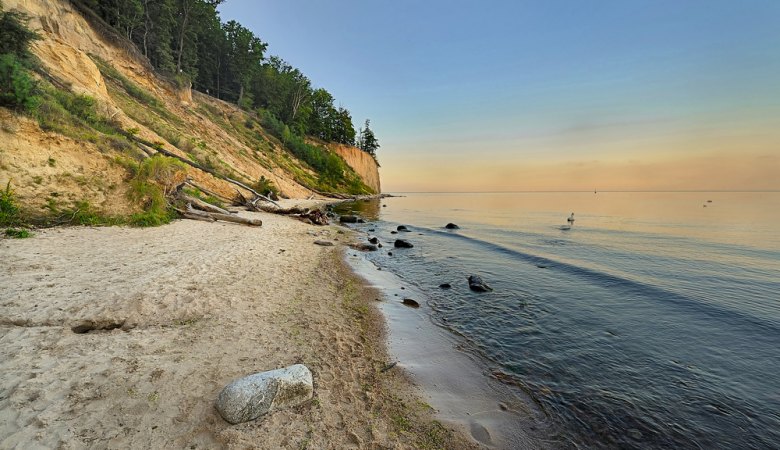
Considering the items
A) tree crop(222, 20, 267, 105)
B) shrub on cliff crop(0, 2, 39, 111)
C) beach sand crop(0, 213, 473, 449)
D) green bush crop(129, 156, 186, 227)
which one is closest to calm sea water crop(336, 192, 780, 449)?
beach sand crop(0, 213, 473, 449)

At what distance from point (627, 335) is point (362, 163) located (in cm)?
9211

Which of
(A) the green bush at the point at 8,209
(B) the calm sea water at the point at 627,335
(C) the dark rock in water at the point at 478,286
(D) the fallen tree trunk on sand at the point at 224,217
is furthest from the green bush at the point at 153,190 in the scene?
(C) the dark rock in water at the point at 478,286

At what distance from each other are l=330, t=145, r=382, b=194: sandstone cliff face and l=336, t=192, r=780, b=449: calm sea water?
74.2 m

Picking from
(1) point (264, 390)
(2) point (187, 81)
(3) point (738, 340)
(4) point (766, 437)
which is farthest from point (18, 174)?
(2) point (187, 81)

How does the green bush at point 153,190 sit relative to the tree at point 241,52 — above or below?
below

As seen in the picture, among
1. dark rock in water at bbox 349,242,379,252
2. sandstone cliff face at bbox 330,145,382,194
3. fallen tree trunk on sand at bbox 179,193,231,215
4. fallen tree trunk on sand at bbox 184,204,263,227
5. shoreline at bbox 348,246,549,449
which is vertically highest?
sandstone cliff face at bbox 330,145,382,194

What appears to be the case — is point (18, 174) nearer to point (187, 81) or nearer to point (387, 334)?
point (387, 334)

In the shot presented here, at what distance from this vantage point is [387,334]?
723 cm

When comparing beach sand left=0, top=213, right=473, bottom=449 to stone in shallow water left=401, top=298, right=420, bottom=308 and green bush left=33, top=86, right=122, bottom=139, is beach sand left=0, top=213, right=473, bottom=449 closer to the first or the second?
stone in shallow water left=401, top=298, right=420, bottom=308

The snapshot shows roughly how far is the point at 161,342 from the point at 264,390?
257 centimetres

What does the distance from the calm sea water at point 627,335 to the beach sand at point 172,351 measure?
2690mm

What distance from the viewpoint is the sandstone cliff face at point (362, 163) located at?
8745 cm

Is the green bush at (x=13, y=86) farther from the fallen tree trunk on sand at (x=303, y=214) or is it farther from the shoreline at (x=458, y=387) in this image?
the shoreline at (x=458, y=387)

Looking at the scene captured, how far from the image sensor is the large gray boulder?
379cm
